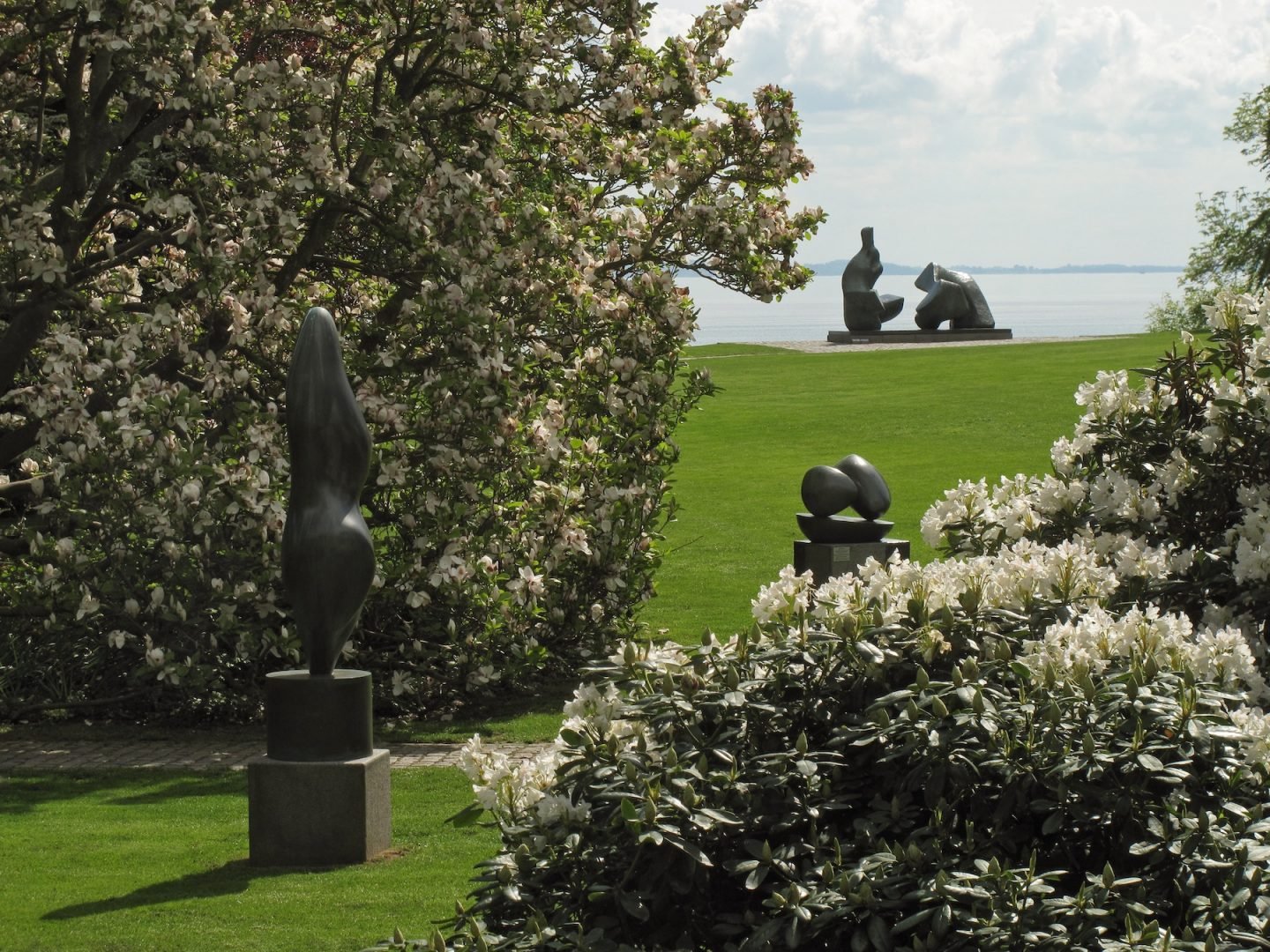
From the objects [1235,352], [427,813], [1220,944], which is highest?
[1235,352]

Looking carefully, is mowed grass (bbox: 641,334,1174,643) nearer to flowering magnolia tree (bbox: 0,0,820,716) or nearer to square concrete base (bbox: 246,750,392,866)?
flowering magnolia tree (bbox: 0,0,820,716)

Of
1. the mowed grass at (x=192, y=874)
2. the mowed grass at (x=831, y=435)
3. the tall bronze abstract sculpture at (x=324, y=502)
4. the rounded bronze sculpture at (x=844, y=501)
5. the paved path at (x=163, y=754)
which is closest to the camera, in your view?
the mowed grass at (x=192, y=874)

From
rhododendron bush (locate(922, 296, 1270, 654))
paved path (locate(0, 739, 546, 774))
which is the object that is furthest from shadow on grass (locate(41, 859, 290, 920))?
rhododendron bush (locate(922, 296, 1270, 654))

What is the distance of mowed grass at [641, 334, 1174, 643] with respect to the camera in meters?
16.5

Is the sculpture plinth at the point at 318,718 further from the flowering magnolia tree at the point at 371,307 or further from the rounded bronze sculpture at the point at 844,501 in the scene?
the rounded bronze sculpture at the point at 844,501

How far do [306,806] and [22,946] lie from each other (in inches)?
57.4

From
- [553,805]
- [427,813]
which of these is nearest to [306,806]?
[427,813]

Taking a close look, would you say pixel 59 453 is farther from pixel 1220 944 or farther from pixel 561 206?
pixel 1220 944

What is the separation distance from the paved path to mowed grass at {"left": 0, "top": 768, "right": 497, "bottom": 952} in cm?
38

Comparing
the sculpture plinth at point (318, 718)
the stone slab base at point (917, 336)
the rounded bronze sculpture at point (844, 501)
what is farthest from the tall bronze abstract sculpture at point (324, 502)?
the stone slab base at point (917, 336)

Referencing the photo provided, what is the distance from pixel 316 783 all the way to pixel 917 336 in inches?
1530

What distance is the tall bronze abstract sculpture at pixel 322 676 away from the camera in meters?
7.12

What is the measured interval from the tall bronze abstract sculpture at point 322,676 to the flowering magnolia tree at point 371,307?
2.33 meters

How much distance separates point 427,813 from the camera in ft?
26.3
